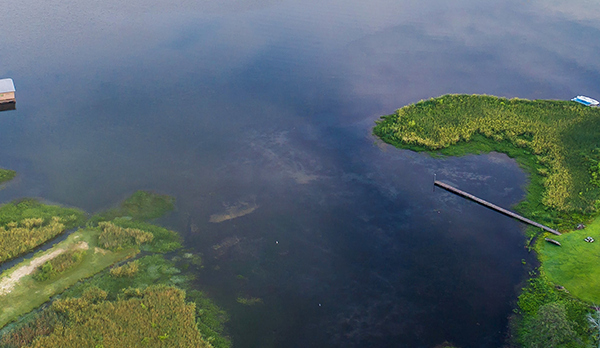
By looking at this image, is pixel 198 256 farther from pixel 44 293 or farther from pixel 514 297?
pixel 514 297

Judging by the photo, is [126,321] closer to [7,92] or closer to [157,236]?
[157,236]

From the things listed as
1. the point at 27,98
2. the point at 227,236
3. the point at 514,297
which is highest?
the point at 27,98

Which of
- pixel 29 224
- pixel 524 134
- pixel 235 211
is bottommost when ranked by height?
pixel 235 211

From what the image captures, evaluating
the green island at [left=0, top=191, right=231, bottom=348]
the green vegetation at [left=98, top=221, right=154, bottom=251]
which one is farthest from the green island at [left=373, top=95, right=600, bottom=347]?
the green vegetation at [left=98, top=221, right=154, bottom=251]

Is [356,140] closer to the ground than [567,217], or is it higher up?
higher up

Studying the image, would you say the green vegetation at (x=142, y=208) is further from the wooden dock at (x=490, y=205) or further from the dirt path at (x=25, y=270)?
the wooden dock at (x=490, y=205)

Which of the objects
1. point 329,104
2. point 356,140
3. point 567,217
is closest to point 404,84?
point 329,104

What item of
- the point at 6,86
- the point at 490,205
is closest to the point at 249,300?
the point at 490,205
